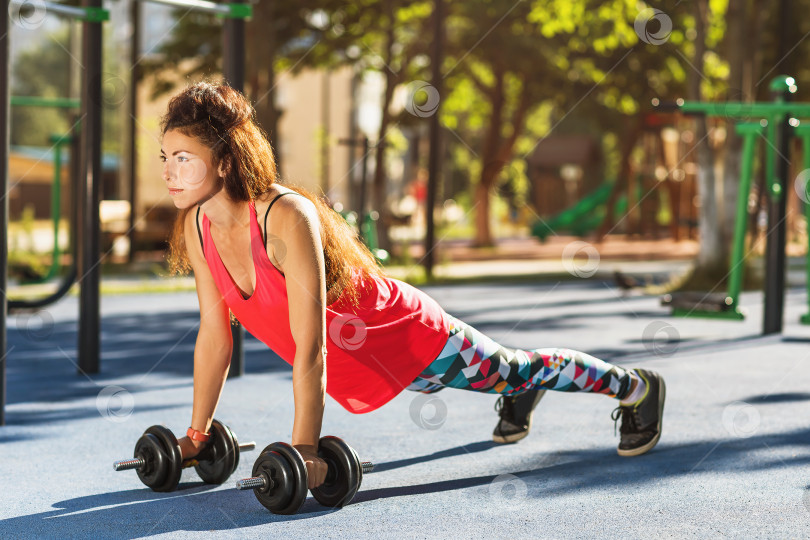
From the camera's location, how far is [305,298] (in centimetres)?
313

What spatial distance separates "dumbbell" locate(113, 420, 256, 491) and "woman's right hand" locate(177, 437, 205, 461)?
0.02 m

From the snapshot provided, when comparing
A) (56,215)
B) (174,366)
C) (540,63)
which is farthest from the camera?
(540,63)

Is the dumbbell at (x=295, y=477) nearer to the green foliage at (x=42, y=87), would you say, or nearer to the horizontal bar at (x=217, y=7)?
the horizontal bar at (x=217, y=7)

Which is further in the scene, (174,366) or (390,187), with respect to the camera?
(390,187)

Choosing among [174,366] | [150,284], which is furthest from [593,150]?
[174,366]

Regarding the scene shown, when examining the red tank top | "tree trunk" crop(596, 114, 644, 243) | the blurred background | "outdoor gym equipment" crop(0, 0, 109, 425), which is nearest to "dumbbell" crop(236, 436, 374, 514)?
the red tank top

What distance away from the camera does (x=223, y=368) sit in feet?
12.0

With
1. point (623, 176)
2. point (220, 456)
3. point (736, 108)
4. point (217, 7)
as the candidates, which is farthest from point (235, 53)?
point (623, 176)

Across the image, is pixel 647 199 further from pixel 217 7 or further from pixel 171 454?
pixel 171 454

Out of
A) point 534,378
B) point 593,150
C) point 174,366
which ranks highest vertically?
point 593,150

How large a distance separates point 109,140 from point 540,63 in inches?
1813

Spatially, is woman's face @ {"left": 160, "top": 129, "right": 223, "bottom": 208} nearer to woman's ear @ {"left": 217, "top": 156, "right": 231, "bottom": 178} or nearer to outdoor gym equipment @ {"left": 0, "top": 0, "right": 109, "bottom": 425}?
woman's ear @ {"left": 217, "top": 156, "right": 231, "bottom": 178}

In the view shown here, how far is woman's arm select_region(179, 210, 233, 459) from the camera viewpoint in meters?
3.52

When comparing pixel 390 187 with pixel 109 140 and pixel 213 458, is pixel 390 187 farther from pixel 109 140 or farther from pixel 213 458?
pixel 213 458
